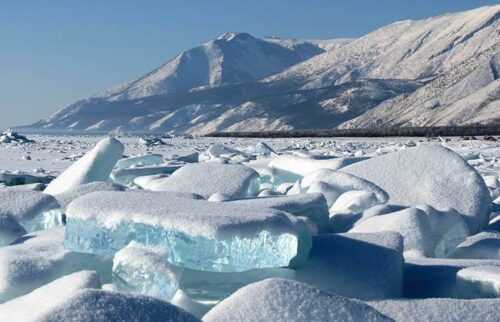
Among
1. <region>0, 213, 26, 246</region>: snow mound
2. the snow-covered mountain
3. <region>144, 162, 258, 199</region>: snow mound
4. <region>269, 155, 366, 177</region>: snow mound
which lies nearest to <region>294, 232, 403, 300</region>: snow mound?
<region>0, 213, 26, 246</region>: snow mound

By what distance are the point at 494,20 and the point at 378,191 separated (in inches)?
5495

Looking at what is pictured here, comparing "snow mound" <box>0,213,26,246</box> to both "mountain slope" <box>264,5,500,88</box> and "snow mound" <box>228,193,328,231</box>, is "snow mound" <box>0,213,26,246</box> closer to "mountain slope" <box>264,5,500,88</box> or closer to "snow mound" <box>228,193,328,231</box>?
"snow mound" <box>228,193,328,231</box>

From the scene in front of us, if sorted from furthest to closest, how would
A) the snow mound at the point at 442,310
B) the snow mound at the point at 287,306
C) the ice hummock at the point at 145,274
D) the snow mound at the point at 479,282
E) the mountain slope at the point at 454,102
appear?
the mountain slope at the point at 454,102, the snow mound at the point at 479,282, the ice hummock at the point at 145,274, the snow mound at the point at 442,310, the snow mound at the point at 287,306

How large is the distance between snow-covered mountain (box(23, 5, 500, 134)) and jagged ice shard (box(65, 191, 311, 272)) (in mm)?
58265

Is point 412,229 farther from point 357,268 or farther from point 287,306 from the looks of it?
point 287,306

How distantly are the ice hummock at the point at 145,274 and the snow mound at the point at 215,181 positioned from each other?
6.83ft

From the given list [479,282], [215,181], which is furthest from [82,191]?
[479,282]

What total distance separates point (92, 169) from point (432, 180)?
8.92 feet

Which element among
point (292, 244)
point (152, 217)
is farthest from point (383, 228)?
point (152, 217)

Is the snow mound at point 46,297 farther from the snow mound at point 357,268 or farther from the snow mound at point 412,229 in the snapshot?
the snow mound at point 412,229

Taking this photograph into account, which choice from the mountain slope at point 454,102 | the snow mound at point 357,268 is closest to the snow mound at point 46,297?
the snow mound at point 357,268

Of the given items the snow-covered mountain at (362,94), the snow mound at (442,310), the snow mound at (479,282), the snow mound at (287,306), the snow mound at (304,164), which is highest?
the snow mound at (287,306)

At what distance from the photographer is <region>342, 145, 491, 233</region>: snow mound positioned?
471cm

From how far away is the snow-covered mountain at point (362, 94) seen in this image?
7744cm
